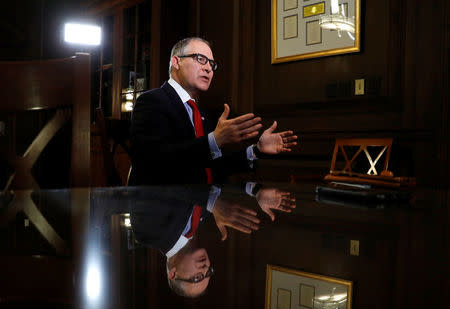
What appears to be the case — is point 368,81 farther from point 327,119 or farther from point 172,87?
point 172,87

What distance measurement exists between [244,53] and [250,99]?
0.41m

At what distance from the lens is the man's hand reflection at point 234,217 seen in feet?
1.22

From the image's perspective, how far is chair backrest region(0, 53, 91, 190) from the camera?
3.36 ft

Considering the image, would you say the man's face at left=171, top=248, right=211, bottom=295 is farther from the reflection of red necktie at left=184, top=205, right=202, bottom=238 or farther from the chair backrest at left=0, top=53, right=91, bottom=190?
the chair backrest at left=0, top=53, right=91, bottom=190

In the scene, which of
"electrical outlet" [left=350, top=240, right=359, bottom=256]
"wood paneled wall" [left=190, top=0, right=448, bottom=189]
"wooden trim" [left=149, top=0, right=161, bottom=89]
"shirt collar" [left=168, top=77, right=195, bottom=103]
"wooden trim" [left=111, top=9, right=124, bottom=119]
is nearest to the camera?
"electrical outlet" [left=350, top=240, right=359, bottom=256]

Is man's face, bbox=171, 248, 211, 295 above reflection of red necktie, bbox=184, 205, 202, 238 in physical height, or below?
above

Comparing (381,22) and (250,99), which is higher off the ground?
(381,22)

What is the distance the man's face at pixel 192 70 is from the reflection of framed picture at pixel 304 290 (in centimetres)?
193

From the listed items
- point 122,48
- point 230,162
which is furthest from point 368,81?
point 122,48

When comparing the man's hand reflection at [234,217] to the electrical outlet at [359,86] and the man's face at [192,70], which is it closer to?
the man's face at [192,70]

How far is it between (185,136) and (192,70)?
412mm

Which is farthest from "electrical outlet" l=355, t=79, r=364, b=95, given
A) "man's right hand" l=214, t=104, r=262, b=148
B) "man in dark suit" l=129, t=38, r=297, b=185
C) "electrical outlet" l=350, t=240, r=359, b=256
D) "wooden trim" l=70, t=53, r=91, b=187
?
"electrical outlet" l=350, t=240, r=359, b=256

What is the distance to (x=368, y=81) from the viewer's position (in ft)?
8.75

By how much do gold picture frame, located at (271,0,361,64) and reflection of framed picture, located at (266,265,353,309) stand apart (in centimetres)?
275
